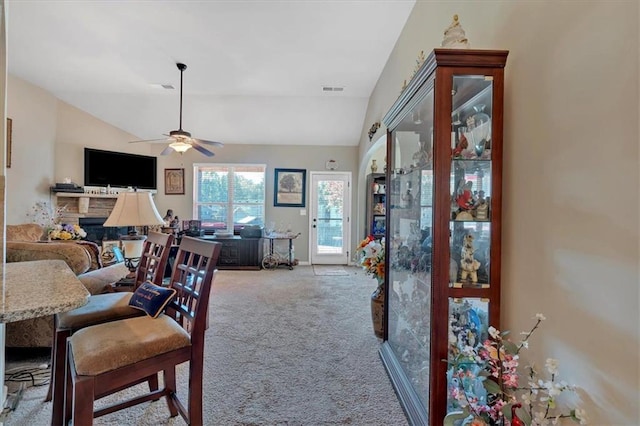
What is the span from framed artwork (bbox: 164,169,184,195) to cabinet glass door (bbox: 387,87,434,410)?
538cm

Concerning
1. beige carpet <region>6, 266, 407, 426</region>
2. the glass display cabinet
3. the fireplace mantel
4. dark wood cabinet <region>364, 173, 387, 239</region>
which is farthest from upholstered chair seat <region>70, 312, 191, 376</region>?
the fireplace mantel

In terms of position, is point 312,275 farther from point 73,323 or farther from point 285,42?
point 73,323

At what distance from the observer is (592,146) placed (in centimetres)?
100

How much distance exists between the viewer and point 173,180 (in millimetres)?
6590

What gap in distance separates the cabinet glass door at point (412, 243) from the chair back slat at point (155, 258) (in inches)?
61.2

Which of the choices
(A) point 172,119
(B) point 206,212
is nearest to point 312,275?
(B) point 206,212

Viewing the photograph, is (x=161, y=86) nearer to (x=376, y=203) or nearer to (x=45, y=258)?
(x=45, y=258)

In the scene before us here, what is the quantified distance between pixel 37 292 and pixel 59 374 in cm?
94

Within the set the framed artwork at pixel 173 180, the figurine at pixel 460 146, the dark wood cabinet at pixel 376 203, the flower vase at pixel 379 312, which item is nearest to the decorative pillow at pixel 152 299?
the figurine at pixel 460 146

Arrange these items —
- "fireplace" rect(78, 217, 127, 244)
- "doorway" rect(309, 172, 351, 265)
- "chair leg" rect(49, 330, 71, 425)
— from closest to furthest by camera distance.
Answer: "chair leg" rect(49, 330, 71, 425) → "fireplace" rect(78, 217, 127, 244) → "doorway" rect(309, 172, 351, 265)

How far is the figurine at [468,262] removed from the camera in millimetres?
1508

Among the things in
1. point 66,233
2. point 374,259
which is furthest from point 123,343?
point 66,233

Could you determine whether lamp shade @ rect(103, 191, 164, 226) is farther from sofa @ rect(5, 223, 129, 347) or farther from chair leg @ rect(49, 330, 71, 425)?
chair leg @ rect(49, 330, 71, 425)

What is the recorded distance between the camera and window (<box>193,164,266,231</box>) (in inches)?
262
